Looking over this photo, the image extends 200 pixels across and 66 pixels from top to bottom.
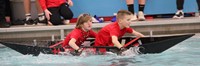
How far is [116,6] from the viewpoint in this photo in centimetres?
987

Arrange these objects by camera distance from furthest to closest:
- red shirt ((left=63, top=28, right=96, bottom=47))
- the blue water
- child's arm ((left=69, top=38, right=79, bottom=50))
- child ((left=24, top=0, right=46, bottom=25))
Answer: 1. child ((left=24, top=0, right=46, bottom=25))
2. red shirt ((left=63, top=28, right=96, bottom=47))
3. child's arm ((left=69, top=38, right=79, bottom=50))
4. the blue water

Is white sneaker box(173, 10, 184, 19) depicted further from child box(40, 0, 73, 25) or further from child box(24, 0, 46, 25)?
child box(24, 0, 46, 25)

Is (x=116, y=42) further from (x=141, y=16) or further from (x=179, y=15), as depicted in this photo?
(x=179, y=15)

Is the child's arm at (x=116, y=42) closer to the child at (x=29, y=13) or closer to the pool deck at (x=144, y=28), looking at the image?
the pool deck at (x=144, y=28)

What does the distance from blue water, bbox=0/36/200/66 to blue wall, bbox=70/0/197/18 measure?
2.85 m

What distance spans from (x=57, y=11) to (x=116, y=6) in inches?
55.1

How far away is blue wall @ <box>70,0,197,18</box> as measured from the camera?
9.72 meters

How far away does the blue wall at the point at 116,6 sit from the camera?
972 cm

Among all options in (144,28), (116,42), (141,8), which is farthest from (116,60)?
(141,8)

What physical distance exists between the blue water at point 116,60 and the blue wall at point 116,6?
9.35ft

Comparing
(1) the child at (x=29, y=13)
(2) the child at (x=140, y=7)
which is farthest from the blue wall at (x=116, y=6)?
(1) the child at (x=29, y=13)

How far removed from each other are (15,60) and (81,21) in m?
1.12

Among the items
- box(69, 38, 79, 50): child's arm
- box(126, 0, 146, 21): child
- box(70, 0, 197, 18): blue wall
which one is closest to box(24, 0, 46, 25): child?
box(70, 0, 197, 18): blue wall

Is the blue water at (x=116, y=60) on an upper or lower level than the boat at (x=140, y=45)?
lower
